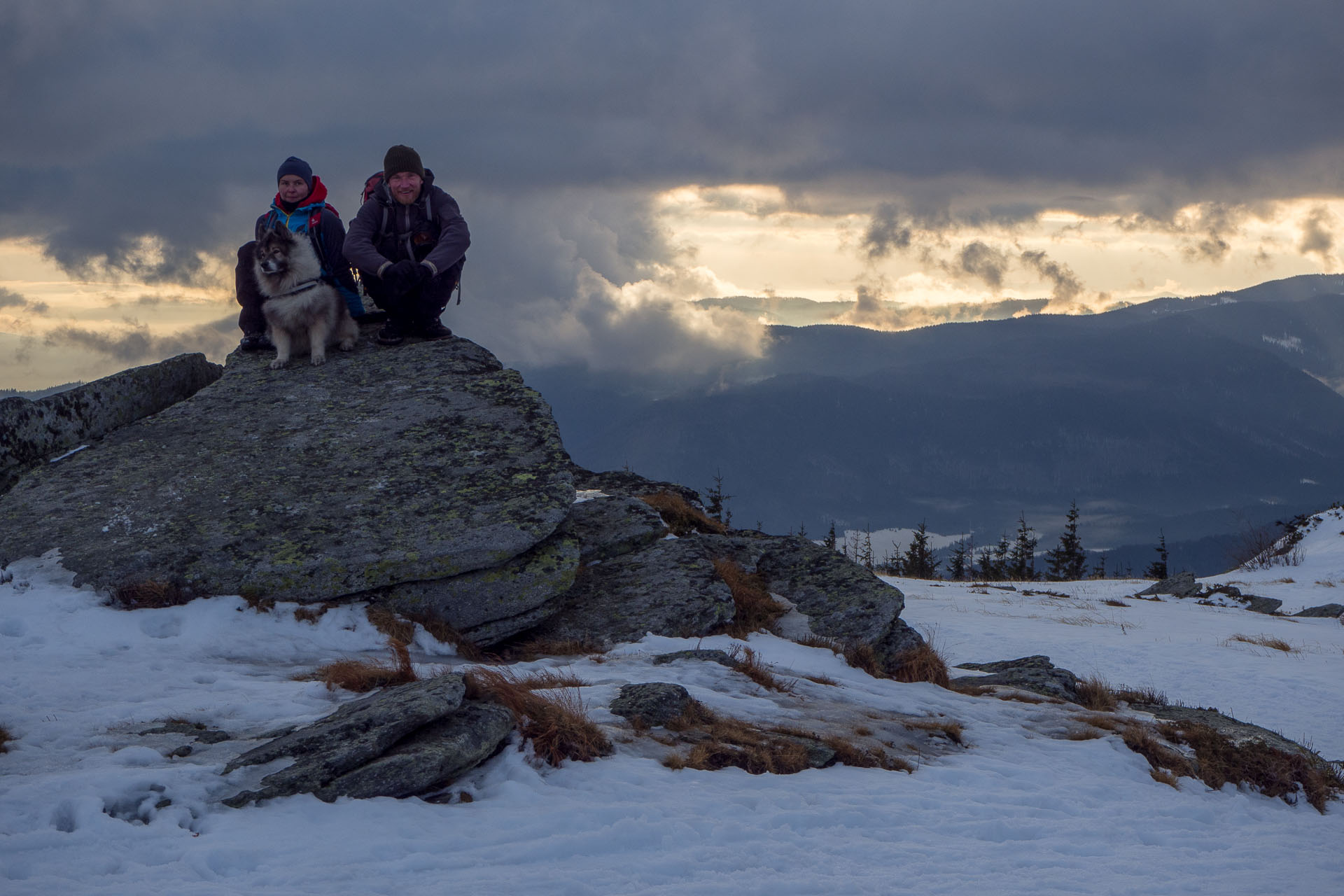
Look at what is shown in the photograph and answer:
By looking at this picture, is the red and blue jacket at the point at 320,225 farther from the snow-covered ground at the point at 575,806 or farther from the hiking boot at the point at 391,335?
the snow-covered ground at the point at 575,806

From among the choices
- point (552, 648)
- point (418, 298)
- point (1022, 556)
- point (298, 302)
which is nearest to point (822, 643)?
point (552, 648)

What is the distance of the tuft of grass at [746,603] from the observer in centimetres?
1223

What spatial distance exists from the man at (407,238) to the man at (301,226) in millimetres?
590

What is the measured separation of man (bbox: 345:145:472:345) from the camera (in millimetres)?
13406

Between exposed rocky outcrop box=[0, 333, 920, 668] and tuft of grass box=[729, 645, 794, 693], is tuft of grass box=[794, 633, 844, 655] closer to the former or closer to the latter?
exposed rocky outcrop box=[0, 333, 920, 668]

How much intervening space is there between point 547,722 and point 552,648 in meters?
3.61

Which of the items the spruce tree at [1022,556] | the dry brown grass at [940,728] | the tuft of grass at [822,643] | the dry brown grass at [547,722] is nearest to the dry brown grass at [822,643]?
the tuft of grass at [822,643]

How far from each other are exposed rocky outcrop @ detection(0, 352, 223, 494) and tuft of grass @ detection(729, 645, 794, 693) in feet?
32.2

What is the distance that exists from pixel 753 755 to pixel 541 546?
15.6 ft

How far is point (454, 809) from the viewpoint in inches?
241

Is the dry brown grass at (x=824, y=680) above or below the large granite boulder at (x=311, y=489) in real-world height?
below

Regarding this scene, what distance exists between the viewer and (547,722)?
23.7 ft

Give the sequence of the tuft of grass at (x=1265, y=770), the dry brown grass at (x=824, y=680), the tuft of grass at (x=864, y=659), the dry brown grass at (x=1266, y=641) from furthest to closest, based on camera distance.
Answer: the dry brown grass at (x=1266, y=641) → the tuft of grass at (x=864, y=659) → the dry brown grass at (x=824, y=680) → the tuft of grass at (x=1265, y=770)

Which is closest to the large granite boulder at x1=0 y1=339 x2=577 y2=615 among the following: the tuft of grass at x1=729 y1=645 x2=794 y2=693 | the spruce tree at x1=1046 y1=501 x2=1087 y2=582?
the tuft of grass at x1=729 y1=645 x2=794 y2=693
